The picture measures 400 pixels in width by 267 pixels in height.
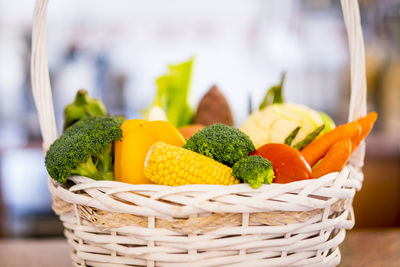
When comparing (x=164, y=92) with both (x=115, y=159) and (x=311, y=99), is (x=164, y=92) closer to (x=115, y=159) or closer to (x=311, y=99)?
(x=115, y=159)

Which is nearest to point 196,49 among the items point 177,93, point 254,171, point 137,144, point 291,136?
point 177,93

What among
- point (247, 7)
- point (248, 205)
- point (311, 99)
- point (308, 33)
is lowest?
point (311, 99)

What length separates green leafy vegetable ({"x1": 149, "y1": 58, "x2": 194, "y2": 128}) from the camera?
1.08 m

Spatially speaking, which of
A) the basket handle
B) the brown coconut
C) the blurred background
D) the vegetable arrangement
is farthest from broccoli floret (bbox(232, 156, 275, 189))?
the blurred background

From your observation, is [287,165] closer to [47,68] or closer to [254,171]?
[254,171]

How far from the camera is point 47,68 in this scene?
721 millimetres

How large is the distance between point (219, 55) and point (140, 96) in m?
0.63

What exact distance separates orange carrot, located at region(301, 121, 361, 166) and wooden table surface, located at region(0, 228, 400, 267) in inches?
8.9

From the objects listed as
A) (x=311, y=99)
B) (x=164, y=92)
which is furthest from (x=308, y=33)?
(x=164, y=92)

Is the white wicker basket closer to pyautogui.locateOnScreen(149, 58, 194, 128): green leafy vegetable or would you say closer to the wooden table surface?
the wooden table surface

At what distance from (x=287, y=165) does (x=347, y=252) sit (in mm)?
345

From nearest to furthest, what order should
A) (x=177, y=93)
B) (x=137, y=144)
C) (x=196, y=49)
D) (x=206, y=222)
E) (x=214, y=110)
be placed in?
(x=206, y=222) → (x=137, y=144) → (x=214, y=110) → (x=177, y=93) → (x=196, y=49)

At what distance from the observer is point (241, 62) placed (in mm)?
2959

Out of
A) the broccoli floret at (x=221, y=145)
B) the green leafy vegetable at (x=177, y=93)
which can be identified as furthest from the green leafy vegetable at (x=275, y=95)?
the broccoli floret at (x=221, y=145)
